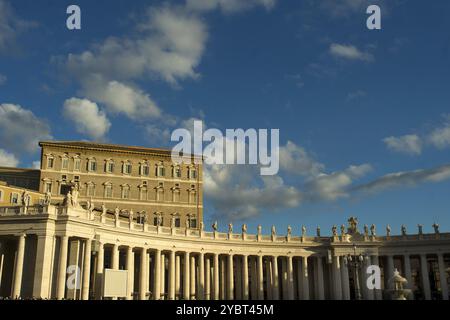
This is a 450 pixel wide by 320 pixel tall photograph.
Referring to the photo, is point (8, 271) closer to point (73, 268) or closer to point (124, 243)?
point (73, 268)

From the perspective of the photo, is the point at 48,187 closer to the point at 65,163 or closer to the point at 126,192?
the point at 65,163

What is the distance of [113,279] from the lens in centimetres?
6244

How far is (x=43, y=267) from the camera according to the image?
190 feet

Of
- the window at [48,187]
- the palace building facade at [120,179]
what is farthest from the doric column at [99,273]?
the window at [48,187]

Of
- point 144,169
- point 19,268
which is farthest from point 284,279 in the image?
point 19,268

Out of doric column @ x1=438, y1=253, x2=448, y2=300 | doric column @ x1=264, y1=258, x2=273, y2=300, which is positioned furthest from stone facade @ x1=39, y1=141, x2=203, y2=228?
doric column @ x1=438, y1=253, x2=448, y2=300

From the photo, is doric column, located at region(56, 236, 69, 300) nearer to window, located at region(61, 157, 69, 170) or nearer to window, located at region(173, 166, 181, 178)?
window, located at region(61, 157, 69, 170)

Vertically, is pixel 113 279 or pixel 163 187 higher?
pixel 163 187

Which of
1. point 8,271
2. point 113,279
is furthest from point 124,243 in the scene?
point 8,271

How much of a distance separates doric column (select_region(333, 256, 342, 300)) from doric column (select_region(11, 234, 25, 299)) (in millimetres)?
52419

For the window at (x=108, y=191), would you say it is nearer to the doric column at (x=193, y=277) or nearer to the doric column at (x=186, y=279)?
the doric column at (x=193, y=277)

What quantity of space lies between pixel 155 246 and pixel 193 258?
13.0 meters
